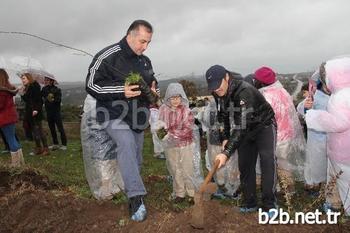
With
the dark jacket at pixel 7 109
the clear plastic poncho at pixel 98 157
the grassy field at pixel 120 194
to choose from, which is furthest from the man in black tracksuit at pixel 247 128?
the dark jacket at pixel 7 109

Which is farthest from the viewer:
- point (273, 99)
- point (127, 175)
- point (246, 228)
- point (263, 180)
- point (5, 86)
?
point (5, 86)

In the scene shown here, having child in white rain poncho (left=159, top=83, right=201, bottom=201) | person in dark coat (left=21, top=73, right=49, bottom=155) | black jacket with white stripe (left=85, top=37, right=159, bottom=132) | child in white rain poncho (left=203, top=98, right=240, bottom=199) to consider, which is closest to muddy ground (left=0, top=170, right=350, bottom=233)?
black jacket with white stripe (left=85, top=37, right=159, bottom=132)

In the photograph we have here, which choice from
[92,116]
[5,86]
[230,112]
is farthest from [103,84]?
[5,86]

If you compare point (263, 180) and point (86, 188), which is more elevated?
point (263, 180)

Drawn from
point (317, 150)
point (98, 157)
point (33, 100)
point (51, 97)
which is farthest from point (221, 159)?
point (51, 97)

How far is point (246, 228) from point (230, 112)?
4.70ft

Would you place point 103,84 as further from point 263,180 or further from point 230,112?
point 263,180

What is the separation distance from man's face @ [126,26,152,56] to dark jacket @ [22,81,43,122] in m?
6.50

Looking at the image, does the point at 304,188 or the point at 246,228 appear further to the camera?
the point at 304,188

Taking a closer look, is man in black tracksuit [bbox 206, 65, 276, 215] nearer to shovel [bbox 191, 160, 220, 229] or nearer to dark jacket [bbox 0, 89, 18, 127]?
shovel [bbox 191, 160, 220, 229]

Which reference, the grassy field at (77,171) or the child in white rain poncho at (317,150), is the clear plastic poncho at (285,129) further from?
the grassy field at (77,171)

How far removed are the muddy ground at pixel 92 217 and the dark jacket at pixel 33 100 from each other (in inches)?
186

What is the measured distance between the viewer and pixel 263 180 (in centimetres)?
560

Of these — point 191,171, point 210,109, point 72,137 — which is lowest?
point 72,137
